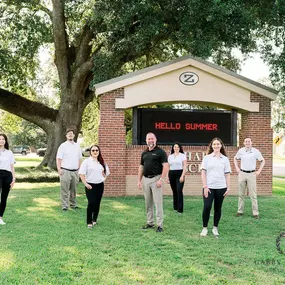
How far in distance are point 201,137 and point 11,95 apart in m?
12.6

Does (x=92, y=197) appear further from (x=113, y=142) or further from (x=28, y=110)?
(x=28, y=110)

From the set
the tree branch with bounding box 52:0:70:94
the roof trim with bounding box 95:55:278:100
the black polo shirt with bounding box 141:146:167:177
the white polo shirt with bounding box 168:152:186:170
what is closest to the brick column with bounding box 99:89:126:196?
the roof trim with bounding box 95:55:278:100

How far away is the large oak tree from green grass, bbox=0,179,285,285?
278 inches

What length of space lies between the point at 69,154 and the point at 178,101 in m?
5.06

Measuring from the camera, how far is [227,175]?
796cm

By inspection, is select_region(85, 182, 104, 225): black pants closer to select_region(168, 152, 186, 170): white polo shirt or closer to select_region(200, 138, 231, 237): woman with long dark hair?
select_region(200, 138, 231, 237): woman with long dark hair

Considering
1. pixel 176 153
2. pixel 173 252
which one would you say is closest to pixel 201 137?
pixel 176 153

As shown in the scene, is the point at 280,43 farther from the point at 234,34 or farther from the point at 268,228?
the point at 268,228

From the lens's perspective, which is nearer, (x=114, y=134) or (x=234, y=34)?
(x=114, y=134)

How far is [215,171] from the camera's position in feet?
25.6

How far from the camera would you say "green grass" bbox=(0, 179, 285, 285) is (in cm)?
537

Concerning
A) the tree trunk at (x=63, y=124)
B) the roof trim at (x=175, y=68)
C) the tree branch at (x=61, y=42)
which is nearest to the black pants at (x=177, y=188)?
the roof trim at (x=175, y=68)

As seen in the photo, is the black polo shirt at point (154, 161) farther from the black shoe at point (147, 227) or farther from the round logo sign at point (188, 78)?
the round logo sign at point (188, 78)

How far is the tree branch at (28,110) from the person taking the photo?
74.9 ft
